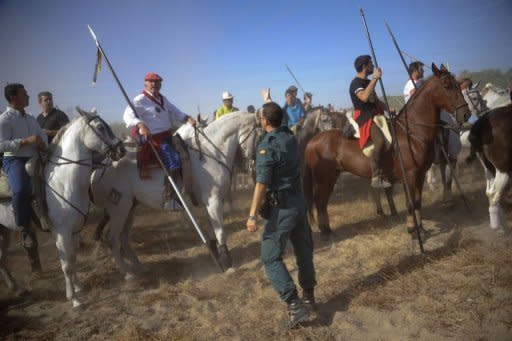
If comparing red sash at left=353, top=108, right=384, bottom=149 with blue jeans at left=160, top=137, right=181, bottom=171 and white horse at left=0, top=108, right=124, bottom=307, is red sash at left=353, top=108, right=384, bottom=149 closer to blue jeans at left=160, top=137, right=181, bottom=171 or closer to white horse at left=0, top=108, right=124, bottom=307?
blue jeans at left=160, top=137, right=181, bottom=171

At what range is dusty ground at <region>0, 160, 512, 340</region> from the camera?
3.19 m

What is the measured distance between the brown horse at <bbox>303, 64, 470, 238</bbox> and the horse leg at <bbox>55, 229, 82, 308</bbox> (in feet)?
13.8

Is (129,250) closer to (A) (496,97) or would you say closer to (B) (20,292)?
(B) (20,292)

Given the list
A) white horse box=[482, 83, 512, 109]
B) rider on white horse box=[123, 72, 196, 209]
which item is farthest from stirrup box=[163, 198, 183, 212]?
white horse box=[482, 83, 512, 109]

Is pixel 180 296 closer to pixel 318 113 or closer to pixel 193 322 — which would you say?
pixel 193 322

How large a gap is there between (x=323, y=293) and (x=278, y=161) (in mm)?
2015

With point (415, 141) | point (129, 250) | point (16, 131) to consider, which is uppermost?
point (16, 131)

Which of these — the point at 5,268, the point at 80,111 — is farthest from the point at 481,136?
the point at 5,268

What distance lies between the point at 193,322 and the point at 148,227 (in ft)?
15.4

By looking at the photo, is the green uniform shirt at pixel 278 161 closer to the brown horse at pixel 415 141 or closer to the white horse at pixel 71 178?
the white horse at pixel 71 178

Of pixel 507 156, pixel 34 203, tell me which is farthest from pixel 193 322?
pixel 507 156

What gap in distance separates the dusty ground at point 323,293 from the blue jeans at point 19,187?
1.36 m

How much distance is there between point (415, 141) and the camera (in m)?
5.03

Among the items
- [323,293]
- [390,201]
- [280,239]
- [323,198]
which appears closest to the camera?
[280,239]
